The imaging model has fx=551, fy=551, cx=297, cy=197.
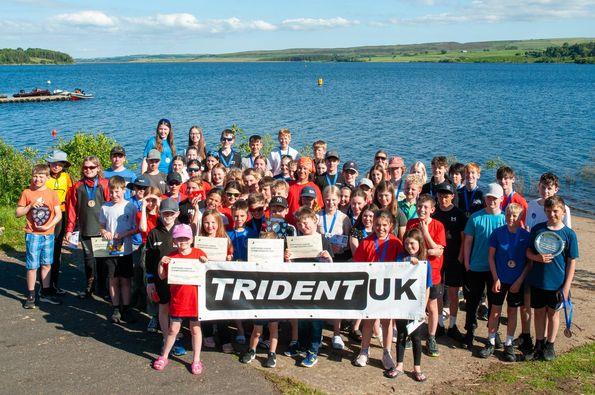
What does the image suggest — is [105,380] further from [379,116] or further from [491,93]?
[491,93]

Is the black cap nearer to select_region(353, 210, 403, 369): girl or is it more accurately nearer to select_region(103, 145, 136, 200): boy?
select_region(353, 210, 403, 369): girl

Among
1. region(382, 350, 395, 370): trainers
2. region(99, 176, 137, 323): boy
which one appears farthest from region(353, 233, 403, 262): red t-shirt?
region(99, 176, 137, 323): boy

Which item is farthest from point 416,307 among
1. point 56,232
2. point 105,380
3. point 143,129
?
point 143,129

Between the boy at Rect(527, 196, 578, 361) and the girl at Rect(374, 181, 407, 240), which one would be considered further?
the girl at Rect(374, 181, 407, 240)

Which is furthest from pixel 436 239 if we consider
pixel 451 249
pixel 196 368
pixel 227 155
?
pixel 227 155

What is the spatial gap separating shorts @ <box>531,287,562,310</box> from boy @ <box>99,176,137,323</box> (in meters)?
5.65

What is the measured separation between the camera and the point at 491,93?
75938 millimetres

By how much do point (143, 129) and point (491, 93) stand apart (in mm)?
53132

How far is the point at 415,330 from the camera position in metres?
6.87

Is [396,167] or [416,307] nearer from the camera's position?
[416,307]

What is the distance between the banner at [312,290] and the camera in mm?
6918

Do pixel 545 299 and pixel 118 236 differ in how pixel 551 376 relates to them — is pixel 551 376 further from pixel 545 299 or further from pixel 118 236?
pixel 118 236

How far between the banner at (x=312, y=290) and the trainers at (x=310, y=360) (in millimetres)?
492

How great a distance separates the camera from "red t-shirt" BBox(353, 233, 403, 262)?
696 centimetres
